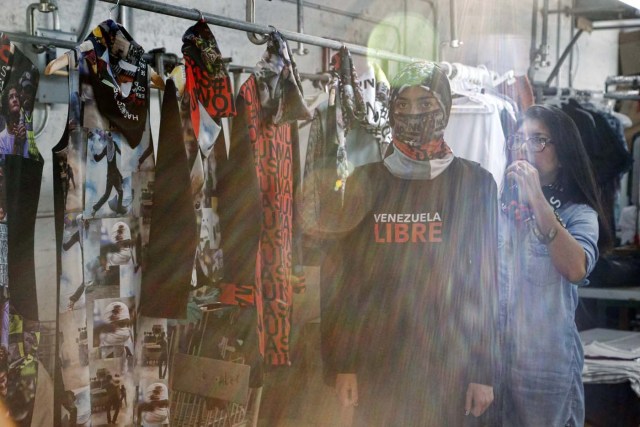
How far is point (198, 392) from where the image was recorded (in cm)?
264

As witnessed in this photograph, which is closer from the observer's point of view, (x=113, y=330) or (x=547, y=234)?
(x=113, y=330)

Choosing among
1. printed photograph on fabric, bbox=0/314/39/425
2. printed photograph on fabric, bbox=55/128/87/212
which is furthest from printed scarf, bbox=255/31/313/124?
printed photograph on fabric, bbox=0/314/39/425

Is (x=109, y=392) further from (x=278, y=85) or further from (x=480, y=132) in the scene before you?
(x=480, y=132)

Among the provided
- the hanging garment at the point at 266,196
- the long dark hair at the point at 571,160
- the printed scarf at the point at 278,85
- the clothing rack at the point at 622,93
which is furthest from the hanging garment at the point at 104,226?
the clothing rack at the point at 622,93

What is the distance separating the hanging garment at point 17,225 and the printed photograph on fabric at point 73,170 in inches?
4.9

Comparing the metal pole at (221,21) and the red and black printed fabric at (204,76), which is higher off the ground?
the metal pole at (221,21)

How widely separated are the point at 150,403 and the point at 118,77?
3.50 ft

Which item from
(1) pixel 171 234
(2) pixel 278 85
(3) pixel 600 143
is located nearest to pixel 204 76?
(2) pixel 278 85

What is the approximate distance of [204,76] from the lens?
2342mm

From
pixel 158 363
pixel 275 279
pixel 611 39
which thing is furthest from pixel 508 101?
pixel 611 39

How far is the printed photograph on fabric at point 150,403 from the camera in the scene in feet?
7.72

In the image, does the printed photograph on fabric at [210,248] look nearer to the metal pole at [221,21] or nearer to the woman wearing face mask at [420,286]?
the woman wearing face mask at [420,286]

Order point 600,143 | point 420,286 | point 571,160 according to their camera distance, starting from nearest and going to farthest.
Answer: point 420,286, point 571,160, point 600,143

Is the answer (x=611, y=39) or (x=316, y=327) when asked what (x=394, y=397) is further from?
(x=611, y=39)
